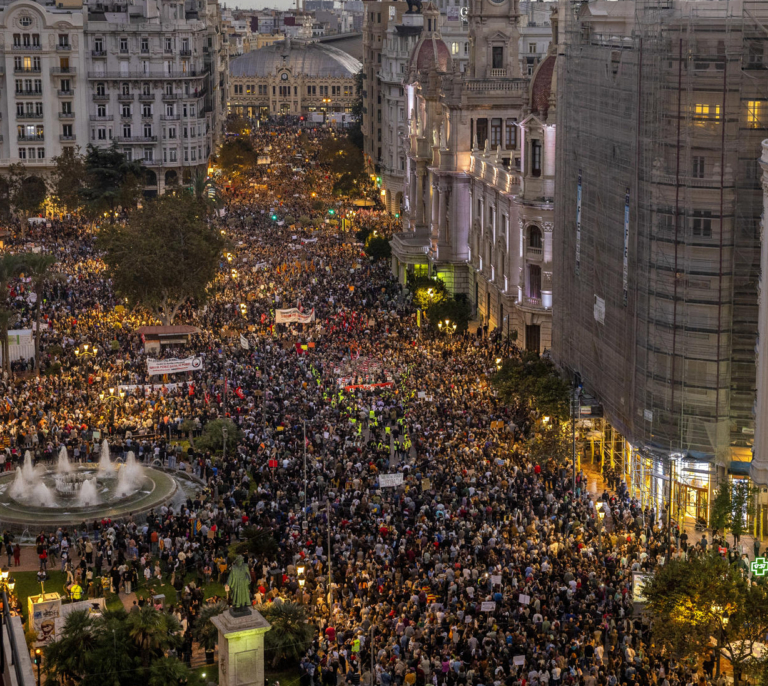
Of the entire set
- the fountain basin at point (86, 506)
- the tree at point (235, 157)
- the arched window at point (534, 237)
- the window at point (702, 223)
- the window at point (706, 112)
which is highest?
the window at point (706, 112)

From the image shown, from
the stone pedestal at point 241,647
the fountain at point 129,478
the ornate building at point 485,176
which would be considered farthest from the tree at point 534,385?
the stone pedestal at point 241,647

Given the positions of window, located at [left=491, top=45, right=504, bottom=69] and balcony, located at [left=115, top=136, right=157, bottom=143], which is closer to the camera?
window, located at [left=491, top=45, right=504, bottom=69]

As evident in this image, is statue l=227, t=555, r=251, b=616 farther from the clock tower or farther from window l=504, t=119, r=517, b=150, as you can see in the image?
the clock tower

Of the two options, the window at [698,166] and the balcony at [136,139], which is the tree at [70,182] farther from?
the window at [698,166]

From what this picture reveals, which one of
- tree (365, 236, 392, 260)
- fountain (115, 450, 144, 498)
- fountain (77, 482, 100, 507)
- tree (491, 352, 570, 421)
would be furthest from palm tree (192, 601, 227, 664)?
tree (365, 236, 392, 260)

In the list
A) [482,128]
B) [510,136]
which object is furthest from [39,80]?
[510,136]

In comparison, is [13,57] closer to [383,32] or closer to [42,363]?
[383,32]

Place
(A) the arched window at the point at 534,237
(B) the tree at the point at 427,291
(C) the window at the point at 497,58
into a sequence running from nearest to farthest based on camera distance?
(A) the arched window at the point at 534,237, (B) the tree at the point at 427,291, (C) the window at the point at 497,58
